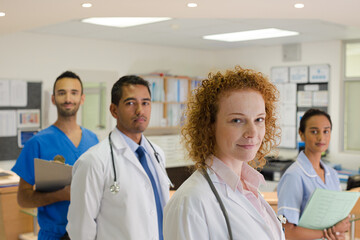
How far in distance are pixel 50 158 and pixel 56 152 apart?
43mm

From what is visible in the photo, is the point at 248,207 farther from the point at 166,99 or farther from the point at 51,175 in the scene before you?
the point at 166,99

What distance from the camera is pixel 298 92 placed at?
6.29 meters

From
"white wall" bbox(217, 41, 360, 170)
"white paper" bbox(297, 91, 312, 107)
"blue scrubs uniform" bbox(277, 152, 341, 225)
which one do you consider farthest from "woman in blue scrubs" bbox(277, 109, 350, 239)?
"white paper" bbox(297, 91, 312, 107)

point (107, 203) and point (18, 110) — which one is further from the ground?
point (18, 110)

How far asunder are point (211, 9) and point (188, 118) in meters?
2.01

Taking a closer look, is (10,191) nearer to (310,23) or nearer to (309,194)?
(309,194)

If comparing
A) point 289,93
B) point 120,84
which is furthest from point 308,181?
point 289,93

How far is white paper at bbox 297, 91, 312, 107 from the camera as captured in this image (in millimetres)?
6156

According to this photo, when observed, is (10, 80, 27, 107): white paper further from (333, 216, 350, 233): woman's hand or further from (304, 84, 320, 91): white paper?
(333, 216, 350, 233): woman's hand

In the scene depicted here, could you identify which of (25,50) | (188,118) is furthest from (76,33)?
(188,118)

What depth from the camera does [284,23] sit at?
458 cm

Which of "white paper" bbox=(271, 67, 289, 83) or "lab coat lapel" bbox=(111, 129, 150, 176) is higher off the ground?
"white paper" bbox=(271, 67, 289, 83)

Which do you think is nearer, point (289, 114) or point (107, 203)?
point (107, 203)

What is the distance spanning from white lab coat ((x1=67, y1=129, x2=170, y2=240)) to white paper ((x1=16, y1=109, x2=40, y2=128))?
3539 mm
